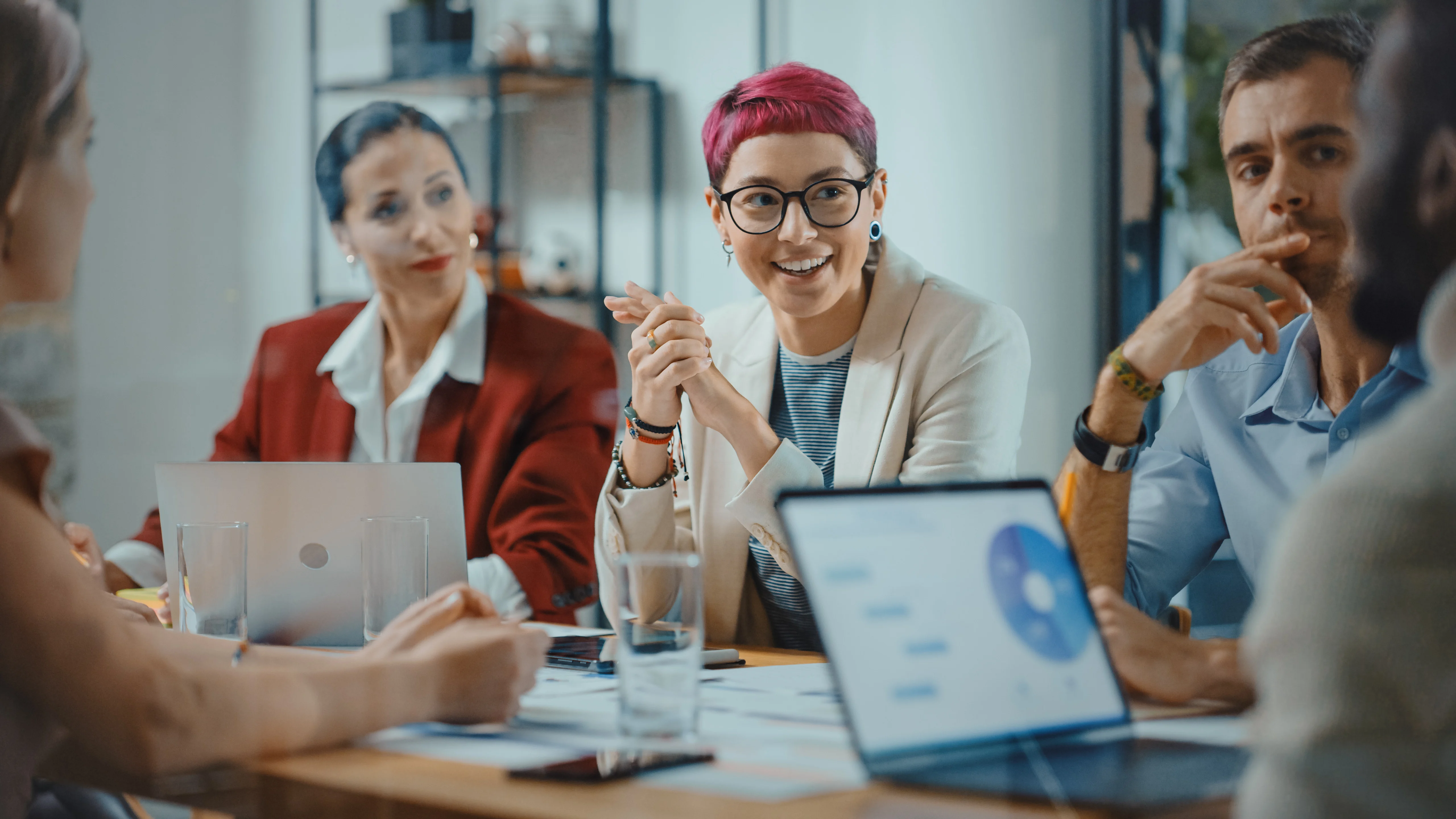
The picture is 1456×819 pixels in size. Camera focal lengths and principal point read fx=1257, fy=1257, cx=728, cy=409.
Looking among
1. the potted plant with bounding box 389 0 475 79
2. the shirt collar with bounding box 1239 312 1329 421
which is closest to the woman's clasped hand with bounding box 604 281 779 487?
the shirt collar with bounding box 1239 312 1329 421

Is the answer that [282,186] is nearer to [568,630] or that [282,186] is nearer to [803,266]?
[803,266]

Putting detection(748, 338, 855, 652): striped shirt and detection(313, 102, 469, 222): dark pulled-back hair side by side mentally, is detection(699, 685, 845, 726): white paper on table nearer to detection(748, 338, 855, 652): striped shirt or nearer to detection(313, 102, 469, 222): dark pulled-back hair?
detection(748, 338, 855, 652): striped shirt

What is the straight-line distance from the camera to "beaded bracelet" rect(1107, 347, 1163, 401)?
1.28m

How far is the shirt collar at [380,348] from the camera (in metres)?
2.14

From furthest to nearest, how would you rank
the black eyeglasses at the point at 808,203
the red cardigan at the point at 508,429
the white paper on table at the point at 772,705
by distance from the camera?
the red cardigan at the point at 508,429
the black eyeglasses at the point at 808,203
the white paper on table at the point at 772,705

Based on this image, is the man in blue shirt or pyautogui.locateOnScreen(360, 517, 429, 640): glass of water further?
pyautogui.locateOnScreen(360, 517, 429, 640): glass of water

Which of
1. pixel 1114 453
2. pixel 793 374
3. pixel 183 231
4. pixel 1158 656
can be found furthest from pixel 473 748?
pixel 183 231

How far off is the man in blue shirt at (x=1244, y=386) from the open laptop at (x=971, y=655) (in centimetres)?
6

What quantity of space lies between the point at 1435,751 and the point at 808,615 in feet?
2.84

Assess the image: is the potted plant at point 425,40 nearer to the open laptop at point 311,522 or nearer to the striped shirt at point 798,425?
the striped shirt at point 798,425

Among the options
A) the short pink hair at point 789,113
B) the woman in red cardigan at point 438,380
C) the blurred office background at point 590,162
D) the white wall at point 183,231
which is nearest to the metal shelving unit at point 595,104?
the blurred office background at point 590,162

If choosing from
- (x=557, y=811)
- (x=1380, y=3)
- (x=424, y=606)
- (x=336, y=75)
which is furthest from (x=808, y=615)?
(x=336, y=75)

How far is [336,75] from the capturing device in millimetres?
2805

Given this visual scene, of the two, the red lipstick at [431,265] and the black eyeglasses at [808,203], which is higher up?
the black eyeglasses at [808,203]
